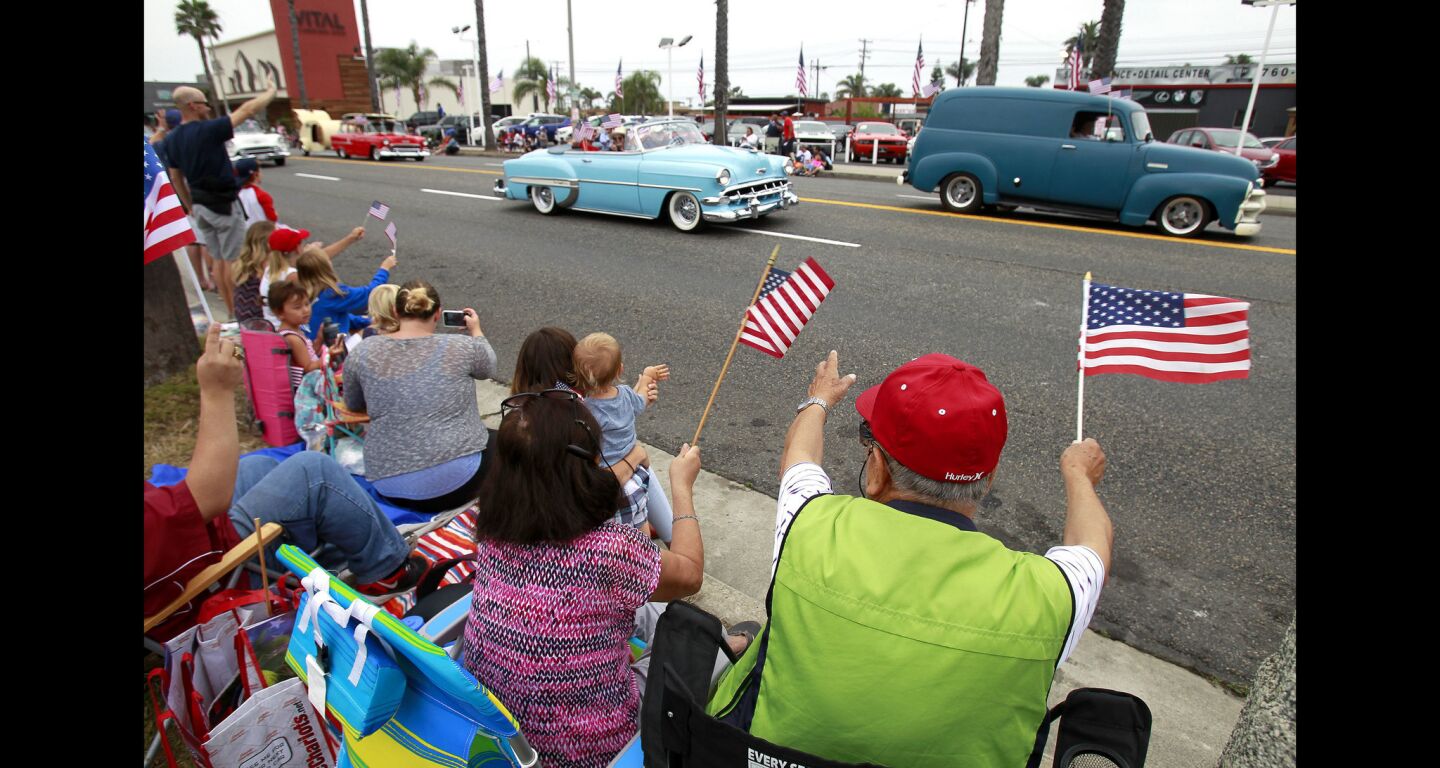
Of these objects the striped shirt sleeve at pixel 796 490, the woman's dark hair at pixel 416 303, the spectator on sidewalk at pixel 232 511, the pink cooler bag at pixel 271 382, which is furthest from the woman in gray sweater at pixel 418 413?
the striped shirt sleeve at pixel 796 490

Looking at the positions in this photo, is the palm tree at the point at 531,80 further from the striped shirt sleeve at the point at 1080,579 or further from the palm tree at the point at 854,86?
the striped shirt sleeve at the point at 1080,579

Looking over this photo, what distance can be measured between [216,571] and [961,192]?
12434mm

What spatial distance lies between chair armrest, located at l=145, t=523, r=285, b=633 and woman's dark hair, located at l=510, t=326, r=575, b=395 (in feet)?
3.39

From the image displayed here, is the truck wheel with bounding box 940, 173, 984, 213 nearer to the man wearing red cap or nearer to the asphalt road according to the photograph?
the asphalt road

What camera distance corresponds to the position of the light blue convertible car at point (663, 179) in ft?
33.8

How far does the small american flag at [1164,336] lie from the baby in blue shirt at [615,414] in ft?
5.84

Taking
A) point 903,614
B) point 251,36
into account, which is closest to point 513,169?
point 903,614

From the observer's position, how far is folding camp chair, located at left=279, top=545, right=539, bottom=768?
131 cm

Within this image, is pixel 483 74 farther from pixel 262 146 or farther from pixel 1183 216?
pixel 1183 216

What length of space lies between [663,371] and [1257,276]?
8.01 meters

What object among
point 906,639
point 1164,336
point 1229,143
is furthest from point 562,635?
point 1229,143

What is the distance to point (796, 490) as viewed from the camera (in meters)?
1.60

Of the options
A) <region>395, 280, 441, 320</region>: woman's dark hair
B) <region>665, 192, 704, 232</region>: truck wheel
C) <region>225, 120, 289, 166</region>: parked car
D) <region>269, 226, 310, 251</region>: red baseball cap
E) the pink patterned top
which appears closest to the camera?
the pink patterned top

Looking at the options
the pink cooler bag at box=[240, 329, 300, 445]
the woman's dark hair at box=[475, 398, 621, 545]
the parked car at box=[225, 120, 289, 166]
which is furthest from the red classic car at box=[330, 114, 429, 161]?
the woman's dark hair at box=[475, 398, 621, 545]
